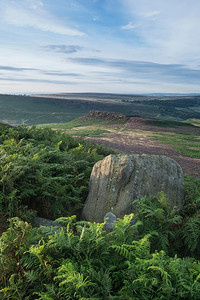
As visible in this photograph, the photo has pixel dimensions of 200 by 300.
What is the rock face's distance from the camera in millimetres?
8211

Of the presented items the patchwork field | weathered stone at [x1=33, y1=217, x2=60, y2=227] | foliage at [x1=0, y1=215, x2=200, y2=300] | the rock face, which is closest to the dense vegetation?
foliage at [x1=0, y1=215, x2=200, y2=300]

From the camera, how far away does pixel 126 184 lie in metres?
8.45

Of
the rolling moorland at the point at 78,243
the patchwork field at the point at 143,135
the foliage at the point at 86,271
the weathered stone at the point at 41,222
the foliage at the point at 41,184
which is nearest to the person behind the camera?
the foliage at the point at 86,271

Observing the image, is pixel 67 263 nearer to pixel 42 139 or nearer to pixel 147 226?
pixel 147 226

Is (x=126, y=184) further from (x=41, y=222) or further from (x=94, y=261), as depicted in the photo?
(x=94, y=261)

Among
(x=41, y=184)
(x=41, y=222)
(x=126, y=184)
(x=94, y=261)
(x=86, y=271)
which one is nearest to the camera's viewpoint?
(x=86, y=271)

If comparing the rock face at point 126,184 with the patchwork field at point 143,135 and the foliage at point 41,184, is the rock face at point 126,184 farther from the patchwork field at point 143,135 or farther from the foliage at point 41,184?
the patchwork field at point 143,135

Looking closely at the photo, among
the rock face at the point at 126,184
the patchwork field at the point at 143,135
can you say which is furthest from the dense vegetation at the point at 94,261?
the patchwork field at the point at 143,135

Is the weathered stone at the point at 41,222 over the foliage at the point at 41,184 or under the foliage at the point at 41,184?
under

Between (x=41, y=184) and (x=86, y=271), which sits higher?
(x=41, y=184)

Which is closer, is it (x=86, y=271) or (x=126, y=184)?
(x=86, y=271)

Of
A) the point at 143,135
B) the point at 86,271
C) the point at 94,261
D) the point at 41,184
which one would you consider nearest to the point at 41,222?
the point at 41,184

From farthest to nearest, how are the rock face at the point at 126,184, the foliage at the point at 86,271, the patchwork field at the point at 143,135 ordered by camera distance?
the patchwork field at the point at 143,135 < the rock face at the point at 126,184 < the foliage at the point at 86,271

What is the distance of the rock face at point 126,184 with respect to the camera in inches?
323
